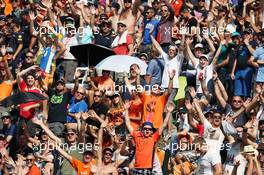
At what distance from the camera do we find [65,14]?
1208 inches

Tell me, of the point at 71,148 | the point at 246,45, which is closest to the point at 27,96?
the point at 71,148

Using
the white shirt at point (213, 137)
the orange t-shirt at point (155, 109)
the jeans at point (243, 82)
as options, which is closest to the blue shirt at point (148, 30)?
the jeans at point (243, 82)

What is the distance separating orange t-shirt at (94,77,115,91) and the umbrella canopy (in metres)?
0.27

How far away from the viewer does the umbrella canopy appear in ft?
86.9

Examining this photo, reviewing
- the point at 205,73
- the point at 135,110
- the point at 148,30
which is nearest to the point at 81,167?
the point at 135,110

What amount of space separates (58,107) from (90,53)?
1.81 meters

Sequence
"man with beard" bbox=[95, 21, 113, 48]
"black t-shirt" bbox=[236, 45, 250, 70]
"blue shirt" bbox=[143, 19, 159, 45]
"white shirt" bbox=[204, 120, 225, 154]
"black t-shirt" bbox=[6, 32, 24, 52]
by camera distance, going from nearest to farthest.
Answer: "white shirt" bbox=[204, 120, 225, 154] < "black t-shirt" bbox=[236, 45, 250, 70] < "man with beard" bbox=[95, 21, 113, 48] < "blue shirt" bbox=[143, 19, 159, 45] < "black t-shirt" bbox=[6, 32, 24, 52]

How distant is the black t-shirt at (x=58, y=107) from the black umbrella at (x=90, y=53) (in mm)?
1229

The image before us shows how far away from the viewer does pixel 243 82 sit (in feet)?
86.6

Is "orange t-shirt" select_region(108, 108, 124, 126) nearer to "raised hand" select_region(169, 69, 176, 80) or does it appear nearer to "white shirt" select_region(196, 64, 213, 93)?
"raised hand" select_region(169, 69, 176, 80)

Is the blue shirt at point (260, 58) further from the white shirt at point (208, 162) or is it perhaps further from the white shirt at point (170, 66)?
the white shirt at point (208, 162)

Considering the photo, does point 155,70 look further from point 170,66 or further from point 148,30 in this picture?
point 148,30

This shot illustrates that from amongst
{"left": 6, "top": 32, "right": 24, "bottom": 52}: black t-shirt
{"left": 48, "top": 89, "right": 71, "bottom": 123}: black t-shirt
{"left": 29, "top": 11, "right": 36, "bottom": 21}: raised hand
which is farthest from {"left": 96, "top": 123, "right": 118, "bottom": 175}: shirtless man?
{"left": 29, "top": 11, "right": 36, "bottom": 21}: raised hand

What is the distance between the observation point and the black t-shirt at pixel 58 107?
2623 cm
